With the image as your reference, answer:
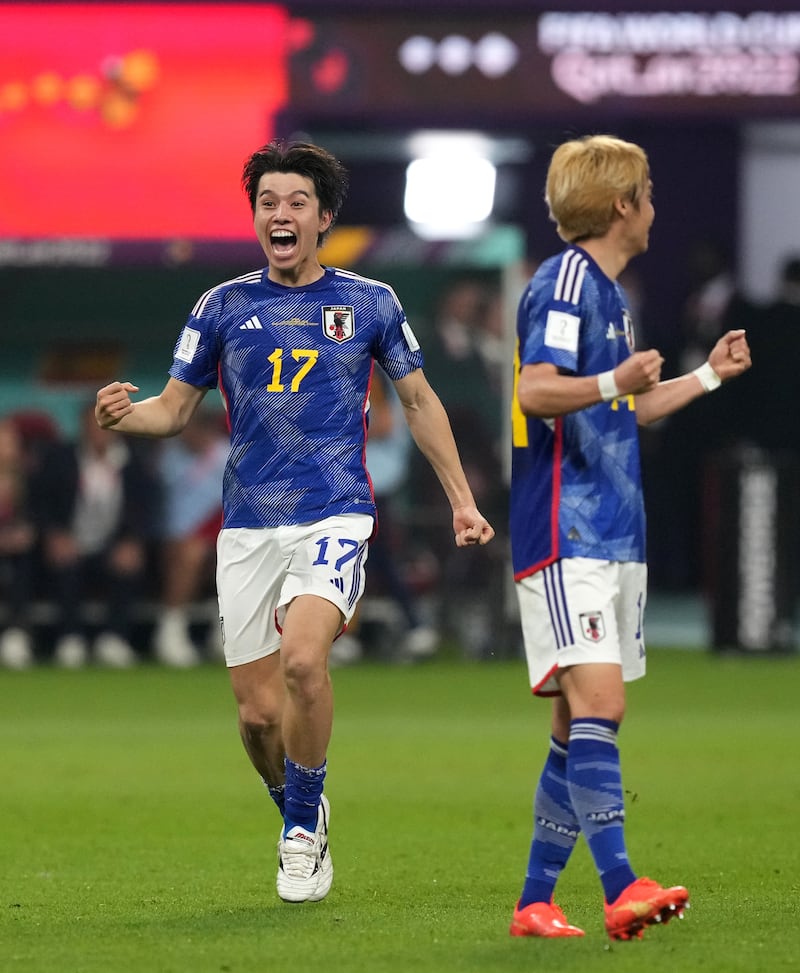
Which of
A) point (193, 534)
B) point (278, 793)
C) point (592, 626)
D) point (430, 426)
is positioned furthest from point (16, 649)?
point (592, 626)

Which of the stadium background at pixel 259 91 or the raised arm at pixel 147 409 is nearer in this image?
the raised arm at pixel 147 409

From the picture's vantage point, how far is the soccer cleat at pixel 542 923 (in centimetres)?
565

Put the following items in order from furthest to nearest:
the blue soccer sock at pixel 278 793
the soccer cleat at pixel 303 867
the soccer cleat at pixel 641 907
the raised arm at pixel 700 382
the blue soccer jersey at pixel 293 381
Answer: the blue soccer sock at pixel 278 793
the blue soccer jersey at pixel 293 381
the soccer cleat at pixel 303 867
the raised arm at pixel 700 382
the soccer cleat at pixel 641 907

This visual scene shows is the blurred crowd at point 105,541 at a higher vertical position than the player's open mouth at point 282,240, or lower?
lower

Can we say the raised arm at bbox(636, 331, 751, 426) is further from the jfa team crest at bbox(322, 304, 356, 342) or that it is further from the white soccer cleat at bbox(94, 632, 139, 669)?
the white soccer cleat at bbox(94, 632, 139, 669)

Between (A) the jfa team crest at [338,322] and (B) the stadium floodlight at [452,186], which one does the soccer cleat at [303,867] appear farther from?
(B) the stadium floodlight at [452,186]

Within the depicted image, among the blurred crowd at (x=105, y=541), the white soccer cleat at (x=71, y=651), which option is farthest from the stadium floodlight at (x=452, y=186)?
the white soccer cleat at (x=71, y=651)

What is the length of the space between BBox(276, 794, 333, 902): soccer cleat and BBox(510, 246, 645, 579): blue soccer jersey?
1.26 meters

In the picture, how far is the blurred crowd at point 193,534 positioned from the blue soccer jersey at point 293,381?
885 centimetres

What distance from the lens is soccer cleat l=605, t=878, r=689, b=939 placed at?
5.25 metres

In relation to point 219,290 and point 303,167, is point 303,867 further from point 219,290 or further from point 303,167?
point 303,167

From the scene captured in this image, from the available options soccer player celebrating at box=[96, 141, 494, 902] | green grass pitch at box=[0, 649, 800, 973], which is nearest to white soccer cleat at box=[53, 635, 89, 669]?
green grass pitch at box=[0, 649, 800, 973]

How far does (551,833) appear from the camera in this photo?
5754 mm

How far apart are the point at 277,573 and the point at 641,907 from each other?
186 cm
